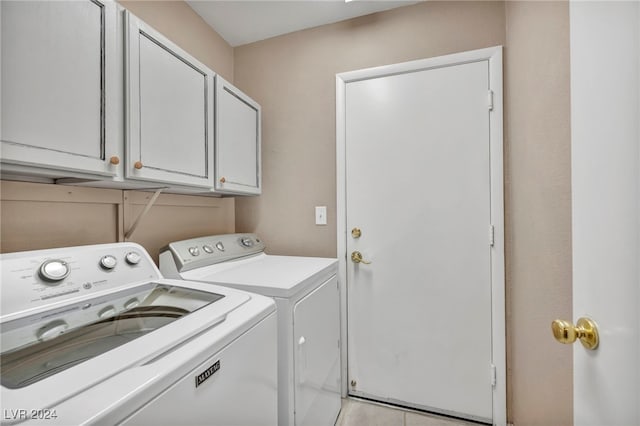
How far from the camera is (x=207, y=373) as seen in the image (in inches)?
28.0

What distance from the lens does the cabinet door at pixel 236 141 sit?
1.64 m

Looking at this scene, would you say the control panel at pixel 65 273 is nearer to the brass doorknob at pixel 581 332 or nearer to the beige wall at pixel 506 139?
the beige wall at pixel 506 139

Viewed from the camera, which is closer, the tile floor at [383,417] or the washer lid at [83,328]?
the washer lid at [83,328]

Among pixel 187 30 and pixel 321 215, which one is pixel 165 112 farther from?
pixel 321 215

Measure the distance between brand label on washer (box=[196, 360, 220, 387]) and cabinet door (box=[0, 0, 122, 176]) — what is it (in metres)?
0.78

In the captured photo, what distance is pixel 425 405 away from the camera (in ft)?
5.92

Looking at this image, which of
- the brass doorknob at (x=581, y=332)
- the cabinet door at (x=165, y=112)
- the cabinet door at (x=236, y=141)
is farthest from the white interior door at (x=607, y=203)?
the cabinet door at (x=236, y=141)

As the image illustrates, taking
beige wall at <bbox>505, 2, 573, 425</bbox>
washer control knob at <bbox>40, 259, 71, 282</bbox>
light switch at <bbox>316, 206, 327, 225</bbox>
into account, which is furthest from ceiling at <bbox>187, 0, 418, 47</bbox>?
washer control knob at <bbox>40, 259, 71, 282</bbox>

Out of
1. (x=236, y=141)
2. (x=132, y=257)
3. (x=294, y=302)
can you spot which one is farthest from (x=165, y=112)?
(x=294, y=302)

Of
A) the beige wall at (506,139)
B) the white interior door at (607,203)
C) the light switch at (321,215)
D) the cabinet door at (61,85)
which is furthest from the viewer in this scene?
the light switch at (321,215)

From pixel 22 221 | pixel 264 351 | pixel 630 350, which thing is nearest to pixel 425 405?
pixel 264 351

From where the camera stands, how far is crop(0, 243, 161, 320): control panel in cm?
83

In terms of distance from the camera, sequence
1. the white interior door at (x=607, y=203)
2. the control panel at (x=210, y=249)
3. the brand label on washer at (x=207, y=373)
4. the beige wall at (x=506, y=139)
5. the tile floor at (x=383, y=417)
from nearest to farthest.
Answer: the white interior door at (x=607, y=203), the brand label on washer at (x=207, y=373), the beige wall at (x=506, y=139), the control panel at (x=210, y=249), the tile floor at (x=383, y=417)

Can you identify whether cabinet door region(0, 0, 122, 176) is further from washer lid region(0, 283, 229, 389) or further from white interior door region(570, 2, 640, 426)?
white interior door region(570, 2, 640, 426)
